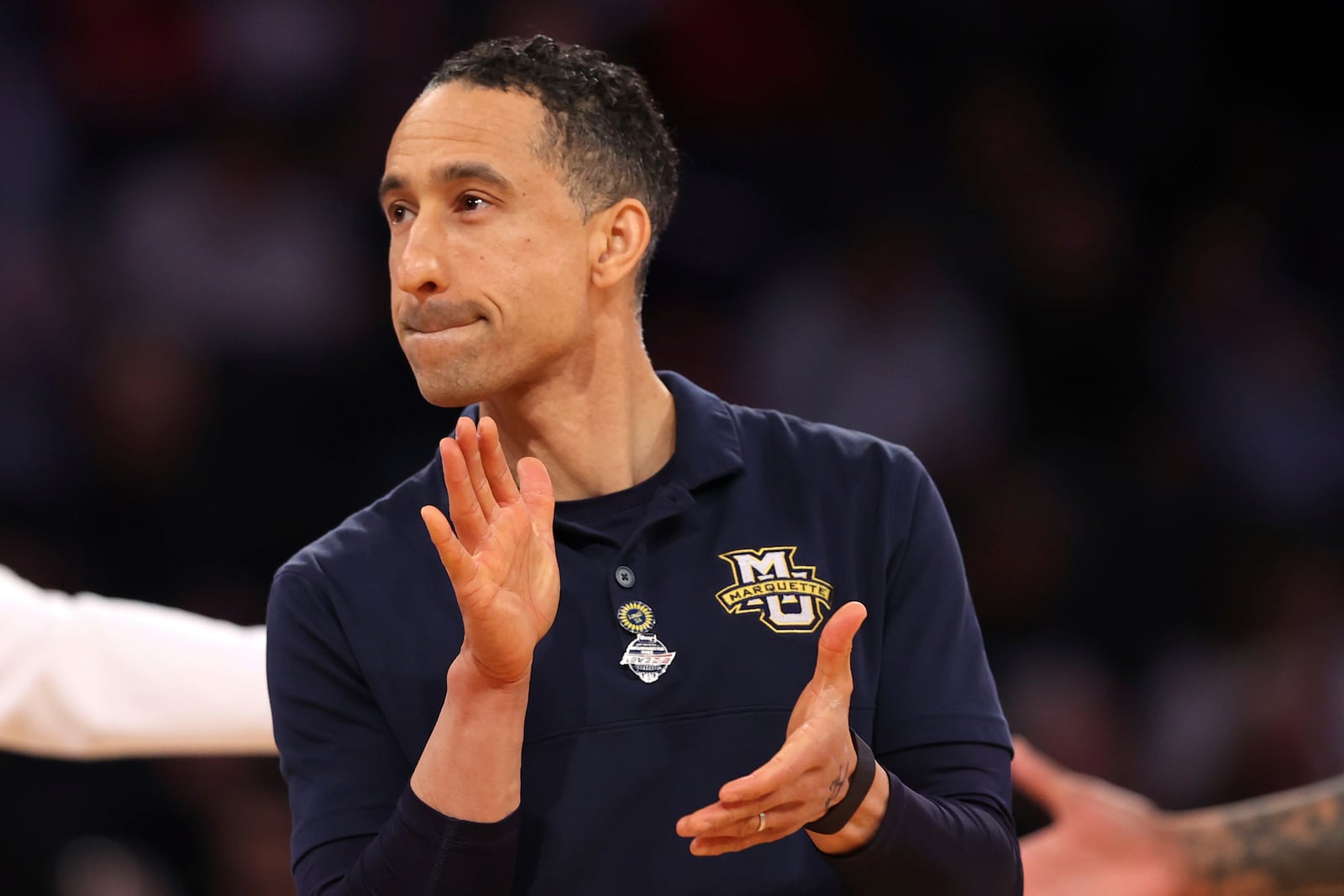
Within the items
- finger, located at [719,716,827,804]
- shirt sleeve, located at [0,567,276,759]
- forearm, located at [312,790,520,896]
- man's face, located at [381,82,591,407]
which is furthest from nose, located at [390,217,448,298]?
shirt sleeve, located at [0,567,276,759]

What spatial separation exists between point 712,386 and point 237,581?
1.89 metres

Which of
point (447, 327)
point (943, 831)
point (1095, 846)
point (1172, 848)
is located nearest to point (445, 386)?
point (447, 327)

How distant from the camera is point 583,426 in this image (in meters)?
2.61

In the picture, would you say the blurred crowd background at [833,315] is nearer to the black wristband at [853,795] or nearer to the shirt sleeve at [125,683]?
the shirt sleeve at [125,683]

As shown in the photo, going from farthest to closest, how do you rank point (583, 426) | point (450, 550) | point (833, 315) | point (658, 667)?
point (833, 315), point (583, 426), point (658, 667), point (450, 550)

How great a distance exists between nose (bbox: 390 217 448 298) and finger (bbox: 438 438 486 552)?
42cm

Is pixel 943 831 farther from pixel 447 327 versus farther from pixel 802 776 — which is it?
pixel 447 327

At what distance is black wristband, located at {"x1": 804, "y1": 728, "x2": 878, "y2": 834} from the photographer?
2143mm

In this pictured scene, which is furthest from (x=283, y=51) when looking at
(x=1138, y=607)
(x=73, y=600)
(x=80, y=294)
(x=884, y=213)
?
(x=1138, y=607)

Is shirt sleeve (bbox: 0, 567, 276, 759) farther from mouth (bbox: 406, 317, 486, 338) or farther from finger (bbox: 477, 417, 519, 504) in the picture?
finger (bbox: 477, 417, 519, 504)

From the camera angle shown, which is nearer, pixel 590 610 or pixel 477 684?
pixel 477 684

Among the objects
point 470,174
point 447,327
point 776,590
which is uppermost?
point 470,174

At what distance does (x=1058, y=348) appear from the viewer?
6.25 meters

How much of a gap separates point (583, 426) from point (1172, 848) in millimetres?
1686
